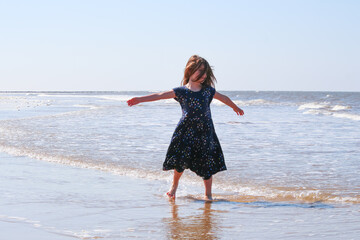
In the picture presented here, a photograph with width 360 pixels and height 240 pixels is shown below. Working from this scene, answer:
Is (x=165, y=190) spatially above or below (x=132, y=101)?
below

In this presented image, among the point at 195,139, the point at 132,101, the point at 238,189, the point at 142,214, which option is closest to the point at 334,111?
the point at 238,189

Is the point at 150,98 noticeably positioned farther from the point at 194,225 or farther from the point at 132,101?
the point at 194,225

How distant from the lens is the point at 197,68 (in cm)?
518

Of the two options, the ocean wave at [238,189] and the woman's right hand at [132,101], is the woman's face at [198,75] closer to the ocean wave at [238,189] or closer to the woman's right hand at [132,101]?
the woman's right hand at [132,101]

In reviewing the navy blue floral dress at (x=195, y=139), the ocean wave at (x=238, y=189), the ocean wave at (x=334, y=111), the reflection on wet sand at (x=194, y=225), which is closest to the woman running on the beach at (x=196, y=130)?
the navy blue floral dress at (x=195, y=139)

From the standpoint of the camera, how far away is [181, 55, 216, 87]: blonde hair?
5.18 m

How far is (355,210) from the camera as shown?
4672 millimetres

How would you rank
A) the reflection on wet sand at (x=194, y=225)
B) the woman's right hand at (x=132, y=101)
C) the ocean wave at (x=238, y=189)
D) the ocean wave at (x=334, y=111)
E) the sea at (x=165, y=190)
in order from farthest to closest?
the ocean wave at (x=334, y=111) < the ocean wave at (x=238, y=189) < the woman's right hand at (x=132, y=101) < the sea at (x=165, y=190) < the reflection on wet sand at (x=194, y=225)

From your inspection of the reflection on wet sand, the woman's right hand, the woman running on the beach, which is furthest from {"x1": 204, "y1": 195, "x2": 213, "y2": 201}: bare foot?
the woman's right hand

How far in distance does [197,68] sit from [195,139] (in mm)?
758

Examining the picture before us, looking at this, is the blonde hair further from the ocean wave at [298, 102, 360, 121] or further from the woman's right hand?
the ocean wave at [298, 102, 360, 121]

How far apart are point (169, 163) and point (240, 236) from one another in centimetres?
181

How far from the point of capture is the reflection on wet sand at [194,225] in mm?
3699

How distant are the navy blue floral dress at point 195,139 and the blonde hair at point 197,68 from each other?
0.09 meters
